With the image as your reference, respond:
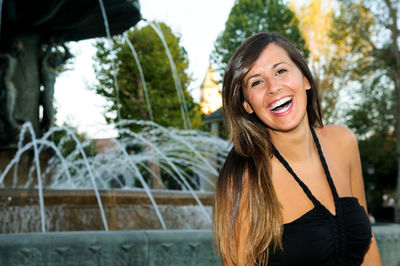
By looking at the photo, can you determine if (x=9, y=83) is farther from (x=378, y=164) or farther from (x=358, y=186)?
(x=378, y=164)

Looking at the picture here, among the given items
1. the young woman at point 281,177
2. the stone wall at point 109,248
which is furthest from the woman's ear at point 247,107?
the stone wall at point 109,248

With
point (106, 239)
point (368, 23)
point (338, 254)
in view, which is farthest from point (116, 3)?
point (368, 23)

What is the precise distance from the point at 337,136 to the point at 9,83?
5.25 m

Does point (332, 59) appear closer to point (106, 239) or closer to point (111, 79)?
point (111, 79)

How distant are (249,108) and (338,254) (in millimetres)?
624

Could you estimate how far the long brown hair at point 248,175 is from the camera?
5.11ft

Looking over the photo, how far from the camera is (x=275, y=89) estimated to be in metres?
1.70

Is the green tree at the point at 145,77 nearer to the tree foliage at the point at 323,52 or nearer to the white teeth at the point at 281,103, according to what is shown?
the tree foliage at the point at 323,52

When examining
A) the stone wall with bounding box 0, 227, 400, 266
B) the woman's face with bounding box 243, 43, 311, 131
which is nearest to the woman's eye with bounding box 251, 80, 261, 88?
the woman's face with bounding box 243, 43, 311, 131

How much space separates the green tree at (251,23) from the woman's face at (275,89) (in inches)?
962

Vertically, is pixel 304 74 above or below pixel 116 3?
below

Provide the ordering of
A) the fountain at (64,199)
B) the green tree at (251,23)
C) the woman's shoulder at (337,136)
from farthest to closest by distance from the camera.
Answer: the green tree at (251,23) < the fountain at (64,199) < the woman's shoulder at (337,136)

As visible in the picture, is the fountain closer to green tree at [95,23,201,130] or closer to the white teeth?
the white teeth

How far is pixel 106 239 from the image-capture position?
2.53 meters
